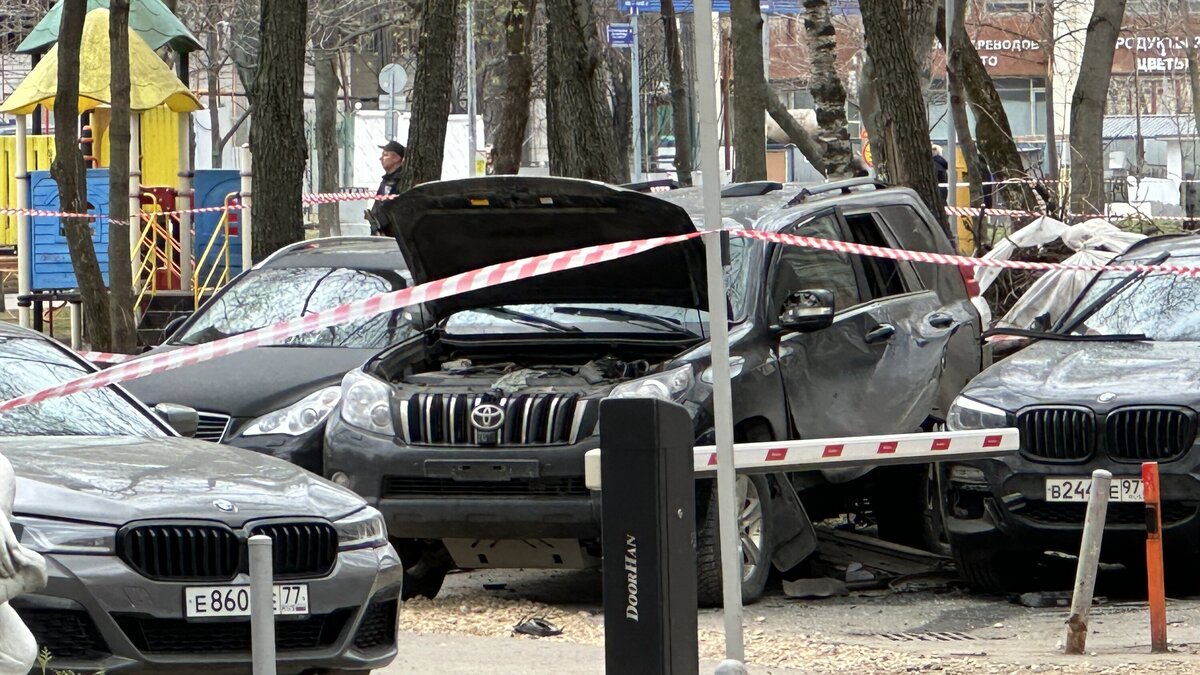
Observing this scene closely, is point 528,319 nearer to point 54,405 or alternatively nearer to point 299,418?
point 299,418

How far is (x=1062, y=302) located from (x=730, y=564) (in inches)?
277

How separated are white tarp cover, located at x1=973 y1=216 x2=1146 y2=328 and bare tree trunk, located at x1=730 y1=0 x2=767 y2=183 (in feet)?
25.0

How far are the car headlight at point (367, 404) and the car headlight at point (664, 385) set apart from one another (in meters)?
1.07

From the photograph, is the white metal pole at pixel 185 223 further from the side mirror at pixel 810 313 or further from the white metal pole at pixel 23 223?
the side mirror at pixel 810 313

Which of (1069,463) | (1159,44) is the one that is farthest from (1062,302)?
(1159,44)

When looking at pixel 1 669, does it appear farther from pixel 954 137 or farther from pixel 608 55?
pixel 608 55

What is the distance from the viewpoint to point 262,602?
512cm

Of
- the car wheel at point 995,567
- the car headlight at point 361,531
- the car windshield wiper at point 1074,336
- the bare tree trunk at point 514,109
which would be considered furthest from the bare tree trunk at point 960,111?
the car headlight at point 361,531

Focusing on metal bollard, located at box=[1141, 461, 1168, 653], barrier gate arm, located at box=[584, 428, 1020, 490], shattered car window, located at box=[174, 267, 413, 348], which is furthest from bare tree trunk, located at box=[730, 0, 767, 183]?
metal bollard, located at box=[1141, 461, 1168, 653]

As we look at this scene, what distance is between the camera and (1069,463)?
29.8ft

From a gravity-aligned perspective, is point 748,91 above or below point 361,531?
above

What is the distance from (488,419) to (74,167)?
27.1 feet

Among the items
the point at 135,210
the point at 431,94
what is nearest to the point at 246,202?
the point at 135,210

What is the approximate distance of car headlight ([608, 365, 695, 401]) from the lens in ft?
29.0
